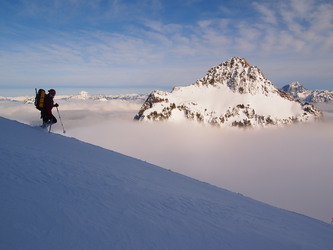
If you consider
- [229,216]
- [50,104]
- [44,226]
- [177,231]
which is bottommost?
[229,216]

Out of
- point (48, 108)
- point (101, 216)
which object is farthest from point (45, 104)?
point (101, 216)

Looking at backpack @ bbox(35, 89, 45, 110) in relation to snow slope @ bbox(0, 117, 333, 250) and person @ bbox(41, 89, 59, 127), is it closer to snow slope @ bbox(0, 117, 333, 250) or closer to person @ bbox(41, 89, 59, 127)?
person @ bbox(41, 89, 59, 127)

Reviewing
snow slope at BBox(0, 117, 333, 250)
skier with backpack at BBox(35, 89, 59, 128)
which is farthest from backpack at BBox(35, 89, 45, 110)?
snow slope at BBox(0, 117, 333, 250)

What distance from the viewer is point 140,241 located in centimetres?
454

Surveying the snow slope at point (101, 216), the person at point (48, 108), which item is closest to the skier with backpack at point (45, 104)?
the person at point (48, 108)

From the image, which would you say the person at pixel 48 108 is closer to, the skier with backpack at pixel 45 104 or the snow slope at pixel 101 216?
the skier with backpack at pixel 45 104

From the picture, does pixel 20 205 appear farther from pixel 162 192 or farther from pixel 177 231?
pixel 162 192

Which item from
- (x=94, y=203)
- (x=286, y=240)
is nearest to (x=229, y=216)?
(x=286, y=240)

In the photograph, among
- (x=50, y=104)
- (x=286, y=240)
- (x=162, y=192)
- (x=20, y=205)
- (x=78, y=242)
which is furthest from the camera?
(x=50, y=104)

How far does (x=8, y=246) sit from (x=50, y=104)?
A: 42.9ft

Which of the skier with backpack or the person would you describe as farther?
the person

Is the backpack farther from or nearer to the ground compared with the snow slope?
→ farther from the ground

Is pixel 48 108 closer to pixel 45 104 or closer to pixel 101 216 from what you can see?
pixel 45 104

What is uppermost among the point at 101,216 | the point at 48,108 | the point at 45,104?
the point at 45,104
